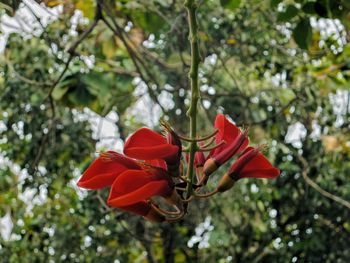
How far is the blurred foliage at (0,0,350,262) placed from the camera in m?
2.72

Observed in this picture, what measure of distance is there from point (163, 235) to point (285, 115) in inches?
40.9

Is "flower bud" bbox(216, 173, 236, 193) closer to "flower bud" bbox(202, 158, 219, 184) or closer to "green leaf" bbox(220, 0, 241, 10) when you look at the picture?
"flower bud" bbox(202, 158, 219, 184)

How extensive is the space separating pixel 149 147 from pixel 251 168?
169 millimetres

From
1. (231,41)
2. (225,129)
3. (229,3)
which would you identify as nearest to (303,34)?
(229,3)

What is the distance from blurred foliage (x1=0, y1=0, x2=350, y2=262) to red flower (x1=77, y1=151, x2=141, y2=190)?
1.28m

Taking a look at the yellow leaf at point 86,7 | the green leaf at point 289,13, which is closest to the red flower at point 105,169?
the green leaf at point 289,13

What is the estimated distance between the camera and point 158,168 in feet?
2.72

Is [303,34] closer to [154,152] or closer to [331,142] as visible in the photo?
[154,152]

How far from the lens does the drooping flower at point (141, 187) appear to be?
2.55ft

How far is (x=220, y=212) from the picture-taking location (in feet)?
10.9

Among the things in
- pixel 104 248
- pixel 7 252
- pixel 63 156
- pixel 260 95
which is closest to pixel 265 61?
pixel 260 95

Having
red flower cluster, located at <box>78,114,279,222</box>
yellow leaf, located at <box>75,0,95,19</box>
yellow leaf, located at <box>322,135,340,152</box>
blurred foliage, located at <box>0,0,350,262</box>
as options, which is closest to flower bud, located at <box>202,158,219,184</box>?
red flower cluster, located at <box>78,114,279,222</box>

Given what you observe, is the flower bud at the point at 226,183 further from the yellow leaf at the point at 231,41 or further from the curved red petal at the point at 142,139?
the yellow leaf at the point at 231,41

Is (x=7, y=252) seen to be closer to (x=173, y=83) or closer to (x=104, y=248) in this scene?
(x=104, y=248)
